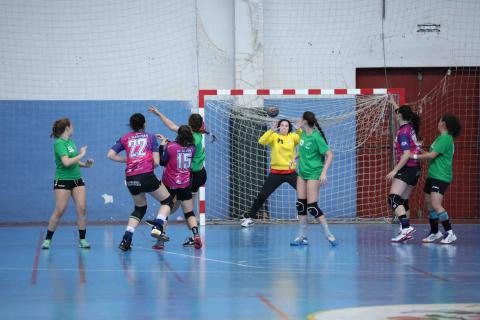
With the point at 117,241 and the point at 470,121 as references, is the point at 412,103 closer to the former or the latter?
the point at 470,121

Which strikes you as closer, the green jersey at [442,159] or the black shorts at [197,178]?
the green jersey at [442,159]

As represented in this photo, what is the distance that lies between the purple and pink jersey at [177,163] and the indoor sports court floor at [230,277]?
0.98 metres

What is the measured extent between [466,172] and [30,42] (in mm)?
9999

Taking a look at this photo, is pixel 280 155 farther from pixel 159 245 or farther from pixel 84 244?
pixel 84 244

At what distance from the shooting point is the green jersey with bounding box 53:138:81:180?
1071cm

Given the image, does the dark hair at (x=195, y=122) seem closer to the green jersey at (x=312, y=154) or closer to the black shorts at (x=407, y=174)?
the green jersey at (x=312, y=154)

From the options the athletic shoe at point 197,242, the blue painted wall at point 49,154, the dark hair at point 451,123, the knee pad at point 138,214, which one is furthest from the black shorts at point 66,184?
the dark hair at point 451,123

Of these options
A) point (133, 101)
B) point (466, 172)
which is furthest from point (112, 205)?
point (466, 172)

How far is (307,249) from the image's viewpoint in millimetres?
11250

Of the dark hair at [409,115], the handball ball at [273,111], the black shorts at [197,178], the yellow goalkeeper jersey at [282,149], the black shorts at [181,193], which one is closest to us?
the black shorts at [181,193]

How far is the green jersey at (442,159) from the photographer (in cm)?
1165

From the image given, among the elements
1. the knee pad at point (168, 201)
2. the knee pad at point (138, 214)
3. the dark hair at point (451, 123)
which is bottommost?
the knee pad at point (138, 214)

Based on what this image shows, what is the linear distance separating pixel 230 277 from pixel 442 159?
472 cm

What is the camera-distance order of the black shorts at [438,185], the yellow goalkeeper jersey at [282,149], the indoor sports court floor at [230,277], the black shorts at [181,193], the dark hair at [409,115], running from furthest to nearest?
the yellow goalkeeper jersey at [282,149], the dark hair at [409,115], the black shorts at [438,185], the black shorts at [181,193], the indoor sports court floor at [230,277]
